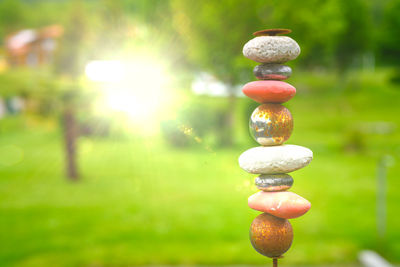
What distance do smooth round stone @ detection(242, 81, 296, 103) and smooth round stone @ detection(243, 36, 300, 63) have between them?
0.14m

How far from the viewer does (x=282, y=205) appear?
87.4 inches

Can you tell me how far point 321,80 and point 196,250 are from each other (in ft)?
155

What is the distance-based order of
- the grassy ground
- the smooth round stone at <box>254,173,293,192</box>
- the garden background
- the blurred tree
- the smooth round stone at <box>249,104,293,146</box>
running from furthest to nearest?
the blurred tree → the garden background → the grassy ground → the smooth round stone at <box>254,173,293,192</box> → the smooth round stone at <box>249,104,293,146</box>

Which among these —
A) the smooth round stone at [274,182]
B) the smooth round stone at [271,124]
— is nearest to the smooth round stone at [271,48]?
the smooth round stone at [271,124]

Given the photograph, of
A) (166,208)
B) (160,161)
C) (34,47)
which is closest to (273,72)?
(166,208)

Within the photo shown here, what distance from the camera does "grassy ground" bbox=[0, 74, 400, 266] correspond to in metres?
10.1

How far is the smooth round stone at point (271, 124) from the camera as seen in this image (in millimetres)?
2193

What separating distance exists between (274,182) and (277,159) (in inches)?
5.4

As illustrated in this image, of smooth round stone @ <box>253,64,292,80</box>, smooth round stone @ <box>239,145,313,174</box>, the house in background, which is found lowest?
smooth round stone @ <box>239,145,313,174</box>

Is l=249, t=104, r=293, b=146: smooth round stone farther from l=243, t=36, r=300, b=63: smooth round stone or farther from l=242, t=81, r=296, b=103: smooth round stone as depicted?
l=243, t=36, r=300, b=63: smooth round stone

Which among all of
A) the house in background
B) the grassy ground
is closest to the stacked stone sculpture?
the grassy ground

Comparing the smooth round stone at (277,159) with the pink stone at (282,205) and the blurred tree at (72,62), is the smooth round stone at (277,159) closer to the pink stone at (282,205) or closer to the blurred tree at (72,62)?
the pink stone at (282,205)

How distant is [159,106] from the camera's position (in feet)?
43.4

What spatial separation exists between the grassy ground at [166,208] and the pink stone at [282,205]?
0.30m
